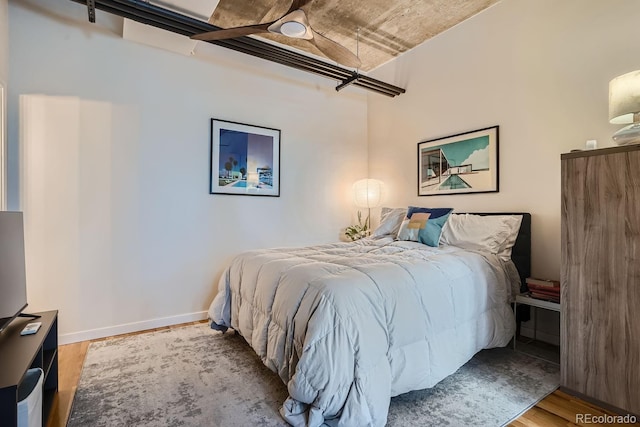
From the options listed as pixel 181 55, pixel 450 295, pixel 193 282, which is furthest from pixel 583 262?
pixel 181 55

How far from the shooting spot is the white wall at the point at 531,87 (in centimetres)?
245

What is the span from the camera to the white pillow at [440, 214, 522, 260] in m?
2.72

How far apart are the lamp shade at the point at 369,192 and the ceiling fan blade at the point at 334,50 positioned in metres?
1.82

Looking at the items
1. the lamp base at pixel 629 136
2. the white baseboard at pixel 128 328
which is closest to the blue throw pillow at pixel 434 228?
the lamp base at pixel 629 136

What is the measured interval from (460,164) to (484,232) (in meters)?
0.93

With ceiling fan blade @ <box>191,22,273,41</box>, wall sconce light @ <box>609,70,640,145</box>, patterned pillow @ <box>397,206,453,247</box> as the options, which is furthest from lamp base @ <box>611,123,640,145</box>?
ceiling fan blade @ <box>191,22,273,41</box>

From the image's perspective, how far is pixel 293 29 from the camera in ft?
7.26

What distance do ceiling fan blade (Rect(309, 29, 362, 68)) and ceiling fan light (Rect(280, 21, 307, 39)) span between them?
169 mm

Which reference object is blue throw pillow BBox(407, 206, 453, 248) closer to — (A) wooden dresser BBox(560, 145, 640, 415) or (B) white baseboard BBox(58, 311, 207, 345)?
(A) wooden dresser BBox(560, 145, 640, 415)

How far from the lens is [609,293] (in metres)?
1.81

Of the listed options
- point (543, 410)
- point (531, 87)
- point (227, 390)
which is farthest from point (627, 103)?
point (227, 390)

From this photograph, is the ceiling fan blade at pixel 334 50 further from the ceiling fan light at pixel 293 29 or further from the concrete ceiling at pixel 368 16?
the concrete ceiling at pixel 368 16

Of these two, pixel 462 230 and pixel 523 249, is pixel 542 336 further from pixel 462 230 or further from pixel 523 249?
pixel 462 230

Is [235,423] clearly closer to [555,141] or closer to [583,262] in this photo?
[583,262]
